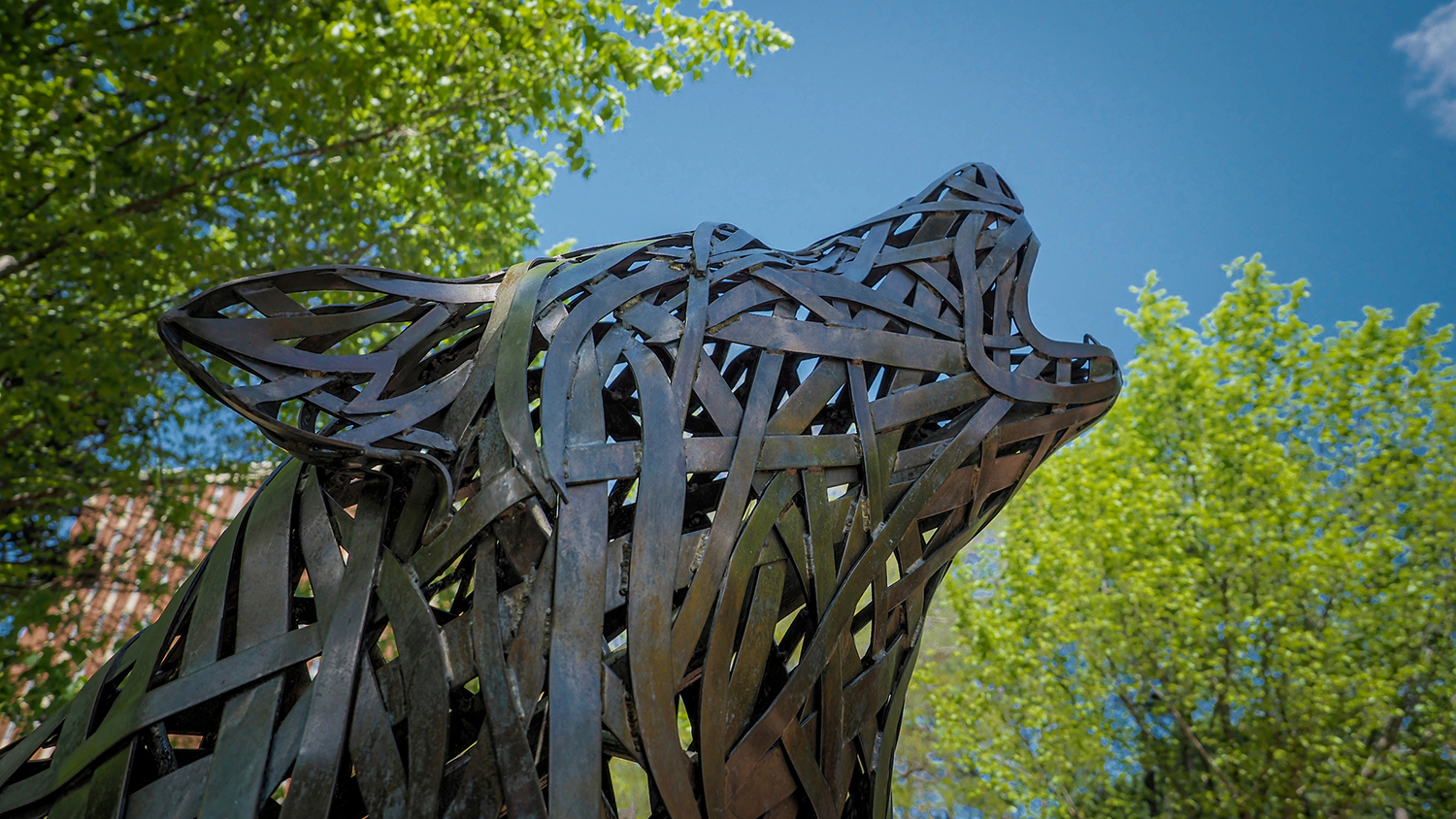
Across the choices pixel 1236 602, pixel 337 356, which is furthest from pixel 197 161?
pixel 1236 602

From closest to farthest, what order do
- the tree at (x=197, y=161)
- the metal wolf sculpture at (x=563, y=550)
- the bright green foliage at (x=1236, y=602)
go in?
the metal wolf sculpture at (x=563, y=550) → the tree at (x=197, y=161) → the bright green foliage at (x=1236, y=602)

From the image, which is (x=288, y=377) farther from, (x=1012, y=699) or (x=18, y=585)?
(x=1012, y=699)

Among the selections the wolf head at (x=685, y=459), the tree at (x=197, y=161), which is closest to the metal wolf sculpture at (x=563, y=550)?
the wolf head at (x=685, y=459)

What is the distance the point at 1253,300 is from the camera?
653cm

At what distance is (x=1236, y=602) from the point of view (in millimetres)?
5230

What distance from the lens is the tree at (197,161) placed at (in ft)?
8.63

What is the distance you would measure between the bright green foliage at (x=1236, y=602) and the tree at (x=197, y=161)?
4.22m

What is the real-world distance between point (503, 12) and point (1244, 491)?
541 cm

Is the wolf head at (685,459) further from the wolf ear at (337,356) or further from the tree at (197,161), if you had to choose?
the tree at (197,161)

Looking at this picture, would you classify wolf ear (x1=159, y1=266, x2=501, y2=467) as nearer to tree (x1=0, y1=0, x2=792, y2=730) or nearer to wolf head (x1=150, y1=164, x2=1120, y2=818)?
wolf head (x1=150, y1=164, x2=1120, y2=818)

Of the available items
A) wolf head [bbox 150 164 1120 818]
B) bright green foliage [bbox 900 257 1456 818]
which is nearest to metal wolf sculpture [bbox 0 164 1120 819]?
wolf head [bbox 150 164 1120 818]

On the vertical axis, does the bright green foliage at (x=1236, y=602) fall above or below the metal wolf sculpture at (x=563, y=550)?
above

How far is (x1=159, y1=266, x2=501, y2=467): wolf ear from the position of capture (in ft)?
2.10

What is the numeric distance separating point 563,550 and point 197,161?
3254mm
